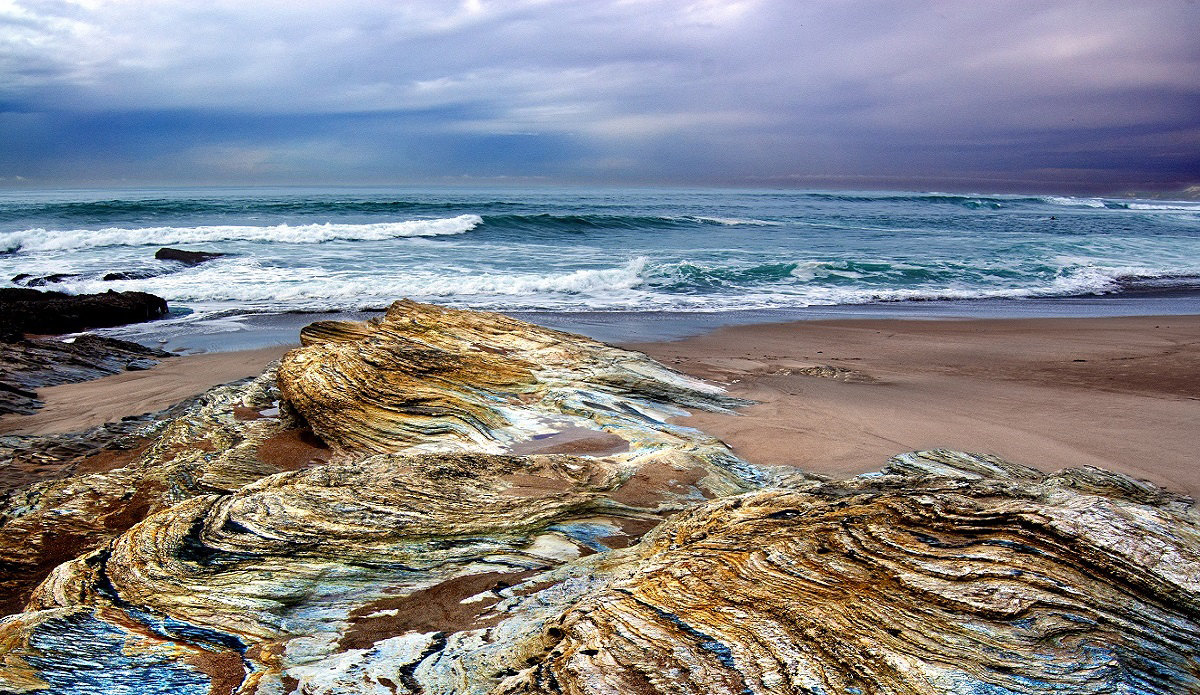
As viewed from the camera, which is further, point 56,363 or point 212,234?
point 212,234

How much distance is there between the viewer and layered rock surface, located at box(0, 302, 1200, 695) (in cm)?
202

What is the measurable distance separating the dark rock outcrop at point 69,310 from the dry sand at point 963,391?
27.0 feet

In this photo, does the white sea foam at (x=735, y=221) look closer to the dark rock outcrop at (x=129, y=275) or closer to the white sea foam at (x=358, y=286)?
the white sea foam at (x=358, y=286)

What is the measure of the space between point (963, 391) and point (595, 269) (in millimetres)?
11028

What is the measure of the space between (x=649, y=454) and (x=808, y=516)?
5.65ft

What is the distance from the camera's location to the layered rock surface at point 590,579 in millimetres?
2023

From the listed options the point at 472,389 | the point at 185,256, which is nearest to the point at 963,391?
the point at 472,389

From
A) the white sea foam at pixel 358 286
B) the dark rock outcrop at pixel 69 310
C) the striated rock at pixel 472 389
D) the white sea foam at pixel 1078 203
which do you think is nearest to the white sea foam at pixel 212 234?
the white sea foam at pixel 358 286

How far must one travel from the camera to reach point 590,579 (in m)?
2.80

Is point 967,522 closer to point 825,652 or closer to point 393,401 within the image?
point 825,652

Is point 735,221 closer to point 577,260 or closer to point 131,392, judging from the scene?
point 577,260

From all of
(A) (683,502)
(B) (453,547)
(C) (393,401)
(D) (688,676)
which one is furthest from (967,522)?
(C) (393,401)

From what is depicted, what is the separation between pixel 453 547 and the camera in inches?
123

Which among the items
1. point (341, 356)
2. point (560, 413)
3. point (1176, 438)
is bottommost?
point (1176, 438)
